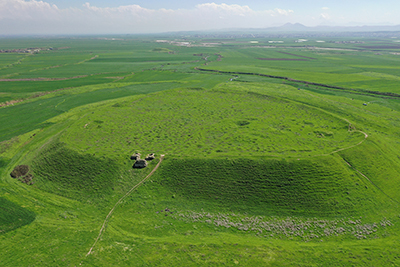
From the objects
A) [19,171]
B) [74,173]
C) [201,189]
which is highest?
[74,173]

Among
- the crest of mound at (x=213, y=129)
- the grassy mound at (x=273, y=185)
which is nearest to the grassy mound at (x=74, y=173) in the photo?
the crest of mound at (x=213, y=129)

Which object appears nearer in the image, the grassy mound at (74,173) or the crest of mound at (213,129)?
the grassy mound at (74,173)

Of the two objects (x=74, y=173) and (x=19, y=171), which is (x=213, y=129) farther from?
(x=19, y=171)

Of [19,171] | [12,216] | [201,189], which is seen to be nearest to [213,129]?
[201,189]

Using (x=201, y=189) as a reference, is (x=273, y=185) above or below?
above

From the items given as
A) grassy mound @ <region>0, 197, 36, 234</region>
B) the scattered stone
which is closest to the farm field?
grassy mound @ <region>0, 197, 36, 234</region>

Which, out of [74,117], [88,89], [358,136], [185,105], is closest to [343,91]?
[358,136]

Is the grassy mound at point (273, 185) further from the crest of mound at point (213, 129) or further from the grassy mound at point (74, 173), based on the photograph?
the grassy mound at point (74, 173)
